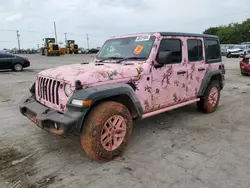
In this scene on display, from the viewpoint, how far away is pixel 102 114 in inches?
125

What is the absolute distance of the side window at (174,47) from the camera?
14.1ft

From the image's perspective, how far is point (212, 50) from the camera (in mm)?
5578

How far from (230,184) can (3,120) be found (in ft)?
15.1

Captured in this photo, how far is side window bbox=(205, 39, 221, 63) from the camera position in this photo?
5395 millimetres

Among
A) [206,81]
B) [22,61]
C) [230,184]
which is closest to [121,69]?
[230,184]

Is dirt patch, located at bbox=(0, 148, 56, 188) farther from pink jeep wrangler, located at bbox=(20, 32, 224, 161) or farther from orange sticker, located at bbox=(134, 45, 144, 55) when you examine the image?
orange sticker, located at bbox=(134, 45, 144, 55)

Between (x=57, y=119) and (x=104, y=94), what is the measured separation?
26.5 inches

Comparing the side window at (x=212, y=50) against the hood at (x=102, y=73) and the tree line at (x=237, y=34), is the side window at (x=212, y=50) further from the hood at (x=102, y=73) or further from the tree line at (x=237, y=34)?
the tree line at (x=237, y=34)

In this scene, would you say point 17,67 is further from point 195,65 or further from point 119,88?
point 119,88

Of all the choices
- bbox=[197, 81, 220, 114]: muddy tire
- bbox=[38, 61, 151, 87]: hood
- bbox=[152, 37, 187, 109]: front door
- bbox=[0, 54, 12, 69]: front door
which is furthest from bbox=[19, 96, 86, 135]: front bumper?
bbox=[0, 54, 12, 69]: front door

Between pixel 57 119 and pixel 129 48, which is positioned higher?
pixel 129 48

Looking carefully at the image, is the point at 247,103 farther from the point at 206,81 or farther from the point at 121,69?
the point at 121,69

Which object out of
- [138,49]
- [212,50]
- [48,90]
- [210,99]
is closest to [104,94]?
[48,90]

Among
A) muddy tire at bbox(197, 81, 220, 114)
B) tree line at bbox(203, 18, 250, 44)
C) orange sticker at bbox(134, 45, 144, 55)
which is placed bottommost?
muddy tire at bbox(197, 81, 220, 114)
